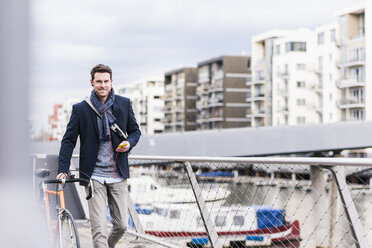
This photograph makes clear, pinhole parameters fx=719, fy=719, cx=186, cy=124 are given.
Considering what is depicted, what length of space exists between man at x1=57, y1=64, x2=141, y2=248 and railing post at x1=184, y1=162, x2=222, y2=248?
875 mm

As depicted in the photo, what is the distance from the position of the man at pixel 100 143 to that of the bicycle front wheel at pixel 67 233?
324 mm

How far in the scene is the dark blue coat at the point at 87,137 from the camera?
4395 mm

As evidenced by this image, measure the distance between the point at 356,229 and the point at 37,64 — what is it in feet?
7.22

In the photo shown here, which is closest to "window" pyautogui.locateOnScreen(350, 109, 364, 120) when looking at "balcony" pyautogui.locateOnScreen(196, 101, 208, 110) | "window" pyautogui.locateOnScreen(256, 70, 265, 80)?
"window" pyautogui.locateOnScreen(256, 70, 265, 80)

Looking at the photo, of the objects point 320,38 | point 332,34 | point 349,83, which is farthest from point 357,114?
point 320,38

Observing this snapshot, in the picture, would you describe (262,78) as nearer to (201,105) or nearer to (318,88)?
(318,88)

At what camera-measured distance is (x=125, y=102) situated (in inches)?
180

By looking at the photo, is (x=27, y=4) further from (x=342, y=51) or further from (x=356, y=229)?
(x=342, y=51)

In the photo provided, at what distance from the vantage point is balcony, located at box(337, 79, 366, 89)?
71162 mm

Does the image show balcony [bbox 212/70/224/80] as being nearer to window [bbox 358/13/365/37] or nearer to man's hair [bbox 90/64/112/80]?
window [bbox 358/13/365/37]

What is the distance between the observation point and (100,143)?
4.45 meters

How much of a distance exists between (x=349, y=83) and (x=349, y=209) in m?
70.8

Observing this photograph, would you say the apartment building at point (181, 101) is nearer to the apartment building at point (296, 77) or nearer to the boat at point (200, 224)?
the apartment building at point (296, 77)

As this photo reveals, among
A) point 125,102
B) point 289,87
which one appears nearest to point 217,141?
point 125,102
